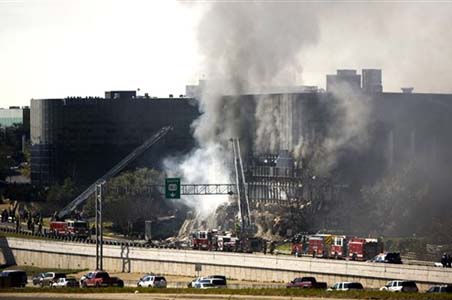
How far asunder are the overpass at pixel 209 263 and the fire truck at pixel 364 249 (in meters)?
7.63

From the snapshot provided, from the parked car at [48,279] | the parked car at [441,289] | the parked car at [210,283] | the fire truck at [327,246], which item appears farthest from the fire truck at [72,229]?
the parked car at [441,289]

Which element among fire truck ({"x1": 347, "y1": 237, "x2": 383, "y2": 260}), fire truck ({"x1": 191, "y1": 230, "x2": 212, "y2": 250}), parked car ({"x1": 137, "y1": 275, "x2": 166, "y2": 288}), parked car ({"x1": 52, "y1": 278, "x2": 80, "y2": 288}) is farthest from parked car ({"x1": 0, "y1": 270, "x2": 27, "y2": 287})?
fire truck ({"x1": 347, "y1": 237, "x2": 383, "y2": 260})

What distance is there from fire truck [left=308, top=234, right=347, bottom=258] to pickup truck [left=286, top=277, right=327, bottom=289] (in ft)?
74.0

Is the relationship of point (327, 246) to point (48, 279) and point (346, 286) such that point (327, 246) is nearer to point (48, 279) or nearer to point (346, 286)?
point (48, 279)

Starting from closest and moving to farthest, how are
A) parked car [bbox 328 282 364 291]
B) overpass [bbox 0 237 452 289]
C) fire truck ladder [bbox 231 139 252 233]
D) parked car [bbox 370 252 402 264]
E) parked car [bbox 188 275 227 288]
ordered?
parked car [bbox 328 282 364 291] → parked car [bbox 188 275 227 288] → overpass [bbox 0 237 452 289] → parked car [bbox 370 252 402 264] → fire truck ladder [bbox 231 139 252 233]

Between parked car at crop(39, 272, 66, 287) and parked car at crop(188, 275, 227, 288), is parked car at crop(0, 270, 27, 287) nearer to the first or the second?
parked car at crop(39, 272, 66, 287)

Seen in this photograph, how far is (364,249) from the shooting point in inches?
5344

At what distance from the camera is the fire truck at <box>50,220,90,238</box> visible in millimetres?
179125

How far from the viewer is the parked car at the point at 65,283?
125562mm

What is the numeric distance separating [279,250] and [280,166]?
144 feet

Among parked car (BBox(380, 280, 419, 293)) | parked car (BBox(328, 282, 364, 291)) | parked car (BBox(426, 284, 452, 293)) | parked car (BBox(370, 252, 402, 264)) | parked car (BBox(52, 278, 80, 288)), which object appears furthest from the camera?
parked car (BBox(52, 278, 80, 288))

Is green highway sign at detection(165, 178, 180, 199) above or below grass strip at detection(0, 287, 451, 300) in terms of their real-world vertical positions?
above

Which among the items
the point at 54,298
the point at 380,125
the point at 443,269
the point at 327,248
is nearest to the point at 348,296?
the point at 443,269

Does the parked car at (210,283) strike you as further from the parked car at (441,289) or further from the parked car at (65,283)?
the parked car at (441,289)
